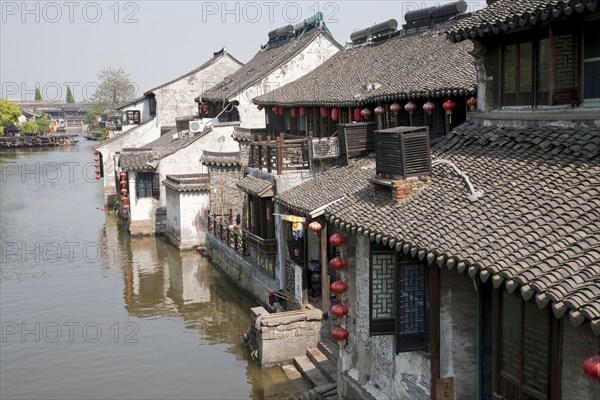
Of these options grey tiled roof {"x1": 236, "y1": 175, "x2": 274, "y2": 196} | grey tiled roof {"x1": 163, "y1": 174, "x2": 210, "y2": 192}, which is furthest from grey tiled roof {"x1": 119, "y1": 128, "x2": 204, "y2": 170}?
grey tiled roof {"x1": 236, "y1": 175, "x2": 274, "y2": 196}

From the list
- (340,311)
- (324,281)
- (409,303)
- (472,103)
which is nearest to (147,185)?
(324,281)

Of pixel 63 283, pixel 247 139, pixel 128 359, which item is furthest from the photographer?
pixel 247 139

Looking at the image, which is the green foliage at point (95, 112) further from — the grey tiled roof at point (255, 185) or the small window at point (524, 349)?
the small window at point (524, 349)

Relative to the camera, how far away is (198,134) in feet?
113

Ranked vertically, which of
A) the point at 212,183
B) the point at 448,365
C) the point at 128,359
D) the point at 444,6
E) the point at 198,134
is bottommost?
the point at 128,359

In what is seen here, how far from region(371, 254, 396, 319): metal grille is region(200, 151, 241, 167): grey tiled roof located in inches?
703

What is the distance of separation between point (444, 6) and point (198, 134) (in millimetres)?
14864

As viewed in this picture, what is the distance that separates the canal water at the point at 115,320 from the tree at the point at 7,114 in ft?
196

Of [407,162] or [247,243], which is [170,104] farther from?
[407,162]

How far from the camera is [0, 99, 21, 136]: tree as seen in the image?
93188 millimetres

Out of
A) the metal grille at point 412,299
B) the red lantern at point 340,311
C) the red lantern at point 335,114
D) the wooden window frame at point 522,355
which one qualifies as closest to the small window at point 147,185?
the red lantern at point 335,114

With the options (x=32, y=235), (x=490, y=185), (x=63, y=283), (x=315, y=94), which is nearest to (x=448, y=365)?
(x=490, y=185)

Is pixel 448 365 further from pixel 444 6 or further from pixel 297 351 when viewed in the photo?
pixel 444 6

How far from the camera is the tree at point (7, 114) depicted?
9319 centimetres
